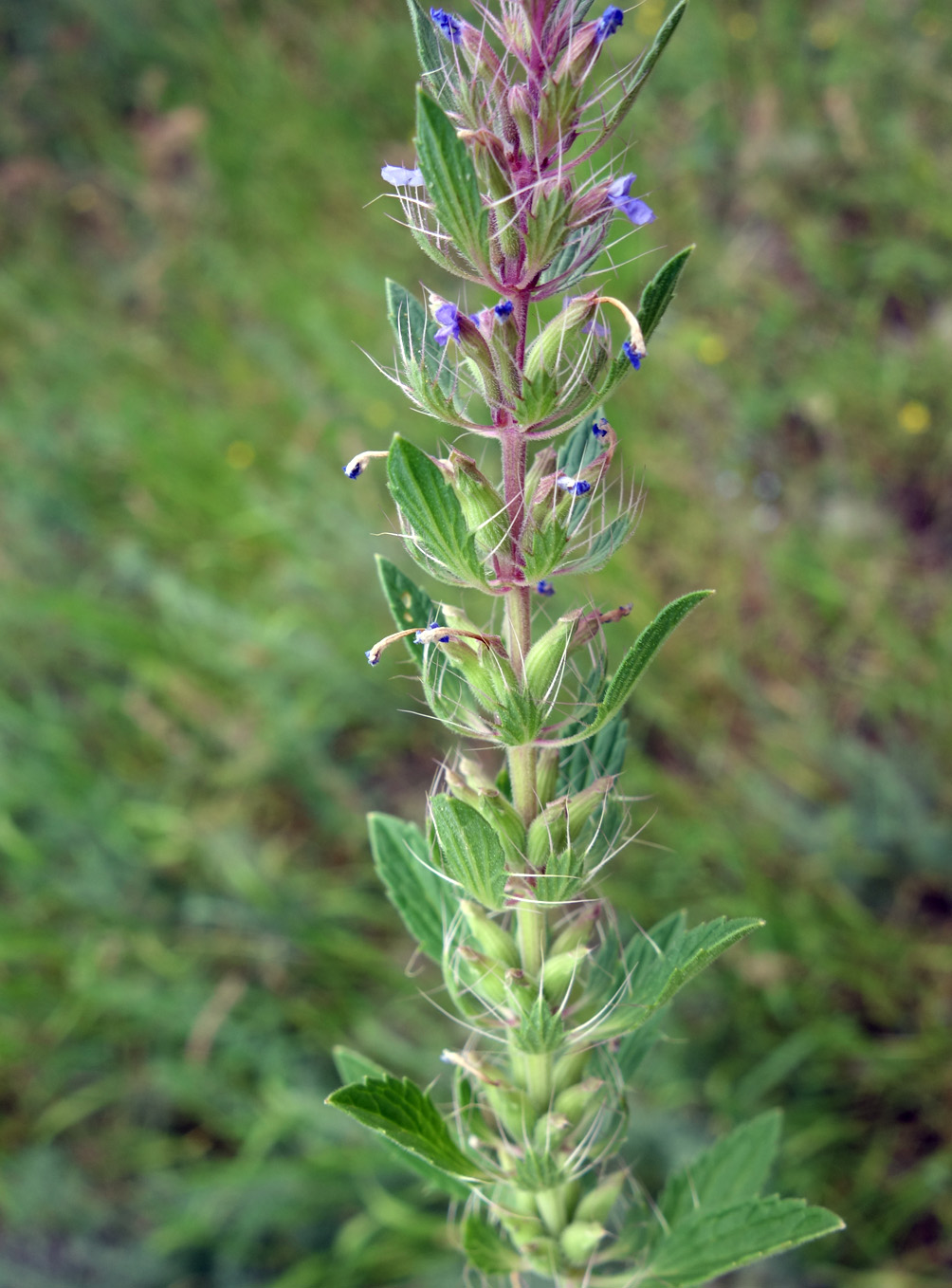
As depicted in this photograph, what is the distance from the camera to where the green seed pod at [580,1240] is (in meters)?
1.08

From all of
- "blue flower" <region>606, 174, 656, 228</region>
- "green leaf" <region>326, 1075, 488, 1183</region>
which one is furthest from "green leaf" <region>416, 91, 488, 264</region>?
"green leaf" <region>326, 1075, 488, 1183</region>

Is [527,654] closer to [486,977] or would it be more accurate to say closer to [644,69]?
[486,977]

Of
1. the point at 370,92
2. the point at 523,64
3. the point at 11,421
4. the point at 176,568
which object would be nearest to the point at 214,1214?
the point at 176,568

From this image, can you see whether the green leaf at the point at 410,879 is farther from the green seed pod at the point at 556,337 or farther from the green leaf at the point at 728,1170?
the green seed pod at the point at 556,337

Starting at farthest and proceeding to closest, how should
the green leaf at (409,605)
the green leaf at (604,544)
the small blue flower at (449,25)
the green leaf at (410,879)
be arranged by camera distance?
the green leaf at (410,879) → the green leaf at (409,605) → the green leaf at (604,544) → the small blue flower at (449,25)

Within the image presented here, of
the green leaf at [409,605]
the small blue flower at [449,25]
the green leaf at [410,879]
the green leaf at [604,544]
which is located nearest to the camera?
the small blue flower at [449,25]

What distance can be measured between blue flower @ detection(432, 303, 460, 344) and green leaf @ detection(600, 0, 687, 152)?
174mm

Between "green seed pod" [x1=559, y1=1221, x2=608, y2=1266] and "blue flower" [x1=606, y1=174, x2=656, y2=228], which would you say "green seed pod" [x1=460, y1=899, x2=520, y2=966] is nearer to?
"green seed pod" [x1=559, y1=1221, x2=608, y2=1266]

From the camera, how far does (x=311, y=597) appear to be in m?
3.32

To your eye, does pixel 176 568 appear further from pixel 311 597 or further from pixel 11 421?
pixel 11 421

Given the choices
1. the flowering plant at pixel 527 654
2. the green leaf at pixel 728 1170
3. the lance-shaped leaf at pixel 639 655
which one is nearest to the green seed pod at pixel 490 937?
the flowering plant at pixel 527 654

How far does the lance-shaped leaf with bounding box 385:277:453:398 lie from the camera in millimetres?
899

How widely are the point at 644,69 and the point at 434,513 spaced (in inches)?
15.7

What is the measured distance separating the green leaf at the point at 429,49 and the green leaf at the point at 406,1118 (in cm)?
90
